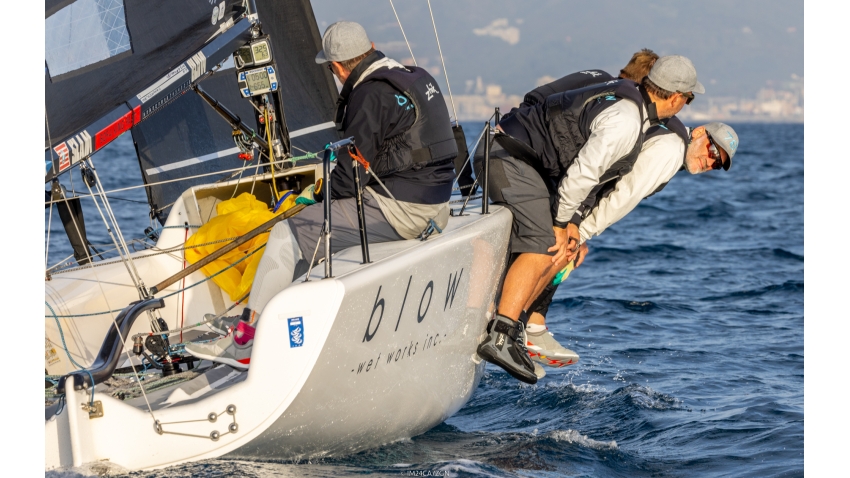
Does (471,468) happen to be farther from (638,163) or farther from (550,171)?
(638,163)

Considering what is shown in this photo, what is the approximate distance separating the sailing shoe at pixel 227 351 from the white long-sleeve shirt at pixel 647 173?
63.7 inches

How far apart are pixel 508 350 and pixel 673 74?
49.7 inches

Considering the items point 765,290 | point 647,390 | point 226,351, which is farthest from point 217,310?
point 765,290

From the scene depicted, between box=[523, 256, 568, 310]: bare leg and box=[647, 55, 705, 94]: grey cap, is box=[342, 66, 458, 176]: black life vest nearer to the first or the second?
box=[523, 256, 568, 310]: bare leg

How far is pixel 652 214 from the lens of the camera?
43.9 feet

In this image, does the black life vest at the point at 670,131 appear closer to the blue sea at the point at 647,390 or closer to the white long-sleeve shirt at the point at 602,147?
the white long-sleeve shirt at the point at 602,147

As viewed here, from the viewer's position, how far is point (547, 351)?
13.6ft

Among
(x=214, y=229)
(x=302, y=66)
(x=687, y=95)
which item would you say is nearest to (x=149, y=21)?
(x=214, y=229)

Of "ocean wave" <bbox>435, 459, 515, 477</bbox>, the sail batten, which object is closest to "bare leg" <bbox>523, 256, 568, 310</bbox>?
"ocean wave" <bbox>435, 459, 515, 477</bbox>

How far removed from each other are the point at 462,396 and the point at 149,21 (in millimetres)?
2179

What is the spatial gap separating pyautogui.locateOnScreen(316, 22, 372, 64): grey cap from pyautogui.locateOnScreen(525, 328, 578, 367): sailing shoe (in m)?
1.52

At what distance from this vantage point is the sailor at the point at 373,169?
3244mm

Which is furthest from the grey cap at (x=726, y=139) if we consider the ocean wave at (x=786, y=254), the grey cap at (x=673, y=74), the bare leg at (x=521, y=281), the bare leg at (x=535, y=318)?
the ocean wave at (x=786, y=254)
